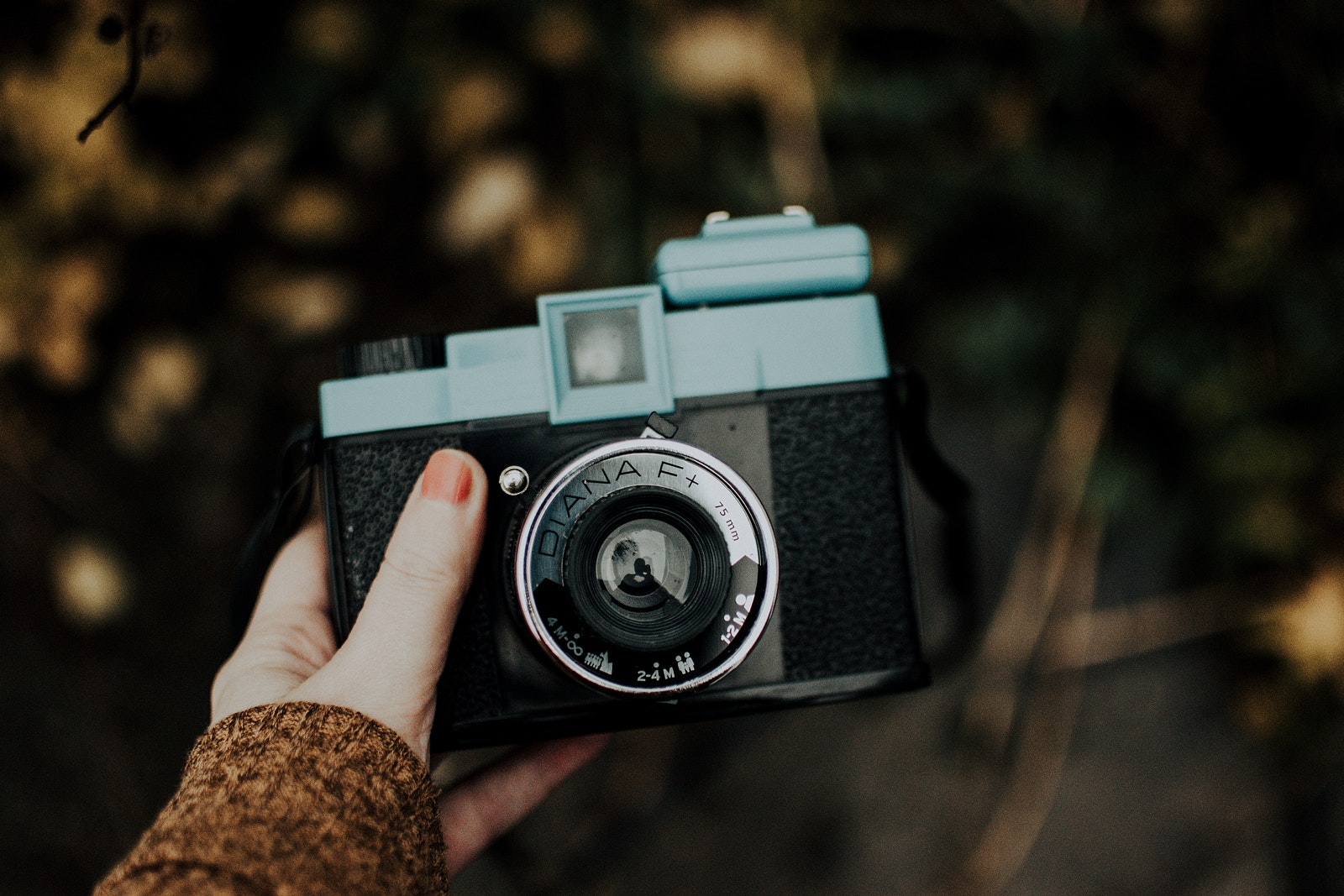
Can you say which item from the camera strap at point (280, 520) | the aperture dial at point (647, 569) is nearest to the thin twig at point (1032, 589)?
the aperture dial at point (647, 569)

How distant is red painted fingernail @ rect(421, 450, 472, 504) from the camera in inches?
22.9

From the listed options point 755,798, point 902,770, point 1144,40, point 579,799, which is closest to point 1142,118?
point 1144,40

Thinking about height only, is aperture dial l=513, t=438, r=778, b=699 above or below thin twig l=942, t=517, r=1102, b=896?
above

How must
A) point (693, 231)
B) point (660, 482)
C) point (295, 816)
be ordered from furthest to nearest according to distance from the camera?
point (693, 231) < point (660, 482) < point (295, 816)

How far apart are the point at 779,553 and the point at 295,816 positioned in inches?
14.2

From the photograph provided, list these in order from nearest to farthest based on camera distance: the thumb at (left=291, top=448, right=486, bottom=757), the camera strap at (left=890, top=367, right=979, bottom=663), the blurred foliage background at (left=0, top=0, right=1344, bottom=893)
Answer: the thumb at (left=291, top=448, right=486, bottom=757) → the camera strap at (left=890, top=367, right=979, bottom=663) → the blurred foliage background at (left=0, top=0, right=1344, bottom=893)

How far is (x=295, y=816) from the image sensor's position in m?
0.50

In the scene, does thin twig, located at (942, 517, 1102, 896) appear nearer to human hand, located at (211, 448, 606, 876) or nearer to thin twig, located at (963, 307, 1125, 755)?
thin twig, located at (963, 307, 1125, 755)

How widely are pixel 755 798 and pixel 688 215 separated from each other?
76 centimetres

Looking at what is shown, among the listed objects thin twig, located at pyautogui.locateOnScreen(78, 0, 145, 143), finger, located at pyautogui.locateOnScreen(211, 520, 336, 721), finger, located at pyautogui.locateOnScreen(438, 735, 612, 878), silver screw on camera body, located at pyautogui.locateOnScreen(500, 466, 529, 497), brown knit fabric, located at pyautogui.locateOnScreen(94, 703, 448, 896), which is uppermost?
thin twig, located at pyautogui.locateOnScreen(78, 0, 145, 143)

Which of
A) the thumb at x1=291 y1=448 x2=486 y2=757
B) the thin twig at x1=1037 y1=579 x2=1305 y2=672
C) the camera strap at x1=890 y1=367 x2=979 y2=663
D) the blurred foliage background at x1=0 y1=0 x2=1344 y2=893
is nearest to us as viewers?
the thumb at x1=291 y1=448 x2=486 y2=757

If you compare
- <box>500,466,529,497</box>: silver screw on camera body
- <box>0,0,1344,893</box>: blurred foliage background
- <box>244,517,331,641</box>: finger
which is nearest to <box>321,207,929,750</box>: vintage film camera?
<box>500,466,529,497</box>: silver screw on camera body

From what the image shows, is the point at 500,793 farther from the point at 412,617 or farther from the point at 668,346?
the point at 668,346

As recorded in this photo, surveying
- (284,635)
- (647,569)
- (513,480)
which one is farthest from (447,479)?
(284,635)
